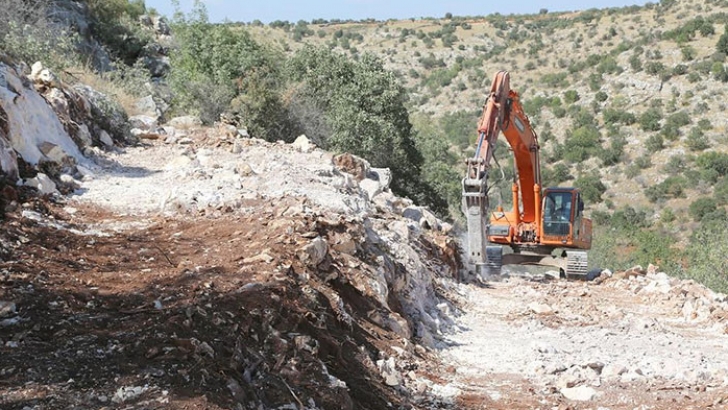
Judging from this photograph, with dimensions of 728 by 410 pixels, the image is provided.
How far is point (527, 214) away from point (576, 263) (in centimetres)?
166

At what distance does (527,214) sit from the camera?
612 inches

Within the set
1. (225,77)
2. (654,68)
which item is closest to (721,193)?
(654,68)

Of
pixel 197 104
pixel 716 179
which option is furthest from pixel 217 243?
pixel 716 179

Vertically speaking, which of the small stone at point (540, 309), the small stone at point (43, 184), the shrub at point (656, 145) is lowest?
the small stone at point (540, 309)

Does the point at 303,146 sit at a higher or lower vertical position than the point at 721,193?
higher

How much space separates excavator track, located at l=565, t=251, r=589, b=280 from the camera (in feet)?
46.9

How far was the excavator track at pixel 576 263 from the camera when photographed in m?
14.3

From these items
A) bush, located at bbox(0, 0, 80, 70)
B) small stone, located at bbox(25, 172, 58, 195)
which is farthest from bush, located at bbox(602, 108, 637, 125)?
small stone, located at bbox(25, 172, 58, 195)

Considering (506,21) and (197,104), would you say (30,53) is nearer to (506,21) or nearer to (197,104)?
(197,104)

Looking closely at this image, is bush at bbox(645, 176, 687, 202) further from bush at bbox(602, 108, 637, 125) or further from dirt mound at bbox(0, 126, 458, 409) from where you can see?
dirt mound at bbox(0, 126, 458, 409)

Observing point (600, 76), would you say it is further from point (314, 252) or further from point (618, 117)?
point (314, 252)

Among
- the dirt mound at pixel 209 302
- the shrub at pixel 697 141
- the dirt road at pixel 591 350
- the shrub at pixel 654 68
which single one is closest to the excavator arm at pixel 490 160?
the dirt road at pixel 591 350

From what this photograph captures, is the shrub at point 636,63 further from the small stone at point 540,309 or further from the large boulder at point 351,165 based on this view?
the small stone at point 540,309

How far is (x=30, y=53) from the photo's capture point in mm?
12977
